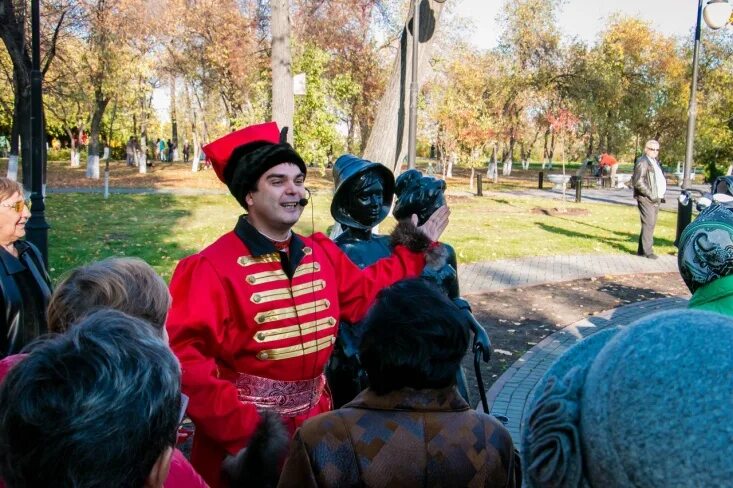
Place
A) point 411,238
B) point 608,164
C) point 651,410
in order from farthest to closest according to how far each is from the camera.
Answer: point 608,164 < point 411,238 < point 651,410

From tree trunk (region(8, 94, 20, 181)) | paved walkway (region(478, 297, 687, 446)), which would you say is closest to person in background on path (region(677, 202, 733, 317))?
paved walkway (region(478, 297, 687, 446))

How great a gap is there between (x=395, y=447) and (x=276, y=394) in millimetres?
1082

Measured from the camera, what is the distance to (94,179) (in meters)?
30.5

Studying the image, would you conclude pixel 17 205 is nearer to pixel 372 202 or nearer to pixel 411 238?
→ pixel 372 202

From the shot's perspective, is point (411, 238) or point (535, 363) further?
point (535, 363)

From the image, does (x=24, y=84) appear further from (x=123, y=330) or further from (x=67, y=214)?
(x=123, y=330)

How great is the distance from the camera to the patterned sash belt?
8.84ft

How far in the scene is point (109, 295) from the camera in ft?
7.14

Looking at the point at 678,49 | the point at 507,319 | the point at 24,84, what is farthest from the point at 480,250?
the point at 678,49

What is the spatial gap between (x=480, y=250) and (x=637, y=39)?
3396cm

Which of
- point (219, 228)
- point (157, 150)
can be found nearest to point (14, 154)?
point (219, 228)

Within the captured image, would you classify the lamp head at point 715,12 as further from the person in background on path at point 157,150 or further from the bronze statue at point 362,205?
the person in background on path at point 157,150

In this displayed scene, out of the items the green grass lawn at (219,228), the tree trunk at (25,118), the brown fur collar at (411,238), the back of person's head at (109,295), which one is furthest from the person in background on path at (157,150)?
the back of person's head at (109,295)

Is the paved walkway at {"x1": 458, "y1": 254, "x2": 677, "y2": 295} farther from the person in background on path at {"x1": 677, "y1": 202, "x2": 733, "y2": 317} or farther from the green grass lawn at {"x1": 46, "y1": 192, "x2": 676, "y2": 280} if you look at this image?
the person in background on path at {"x1": 677, "y1": 202, "x2": 733, "y2": 317}
